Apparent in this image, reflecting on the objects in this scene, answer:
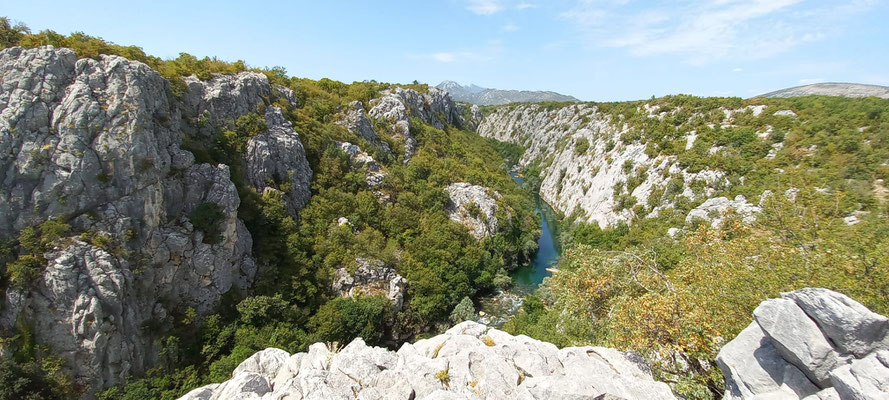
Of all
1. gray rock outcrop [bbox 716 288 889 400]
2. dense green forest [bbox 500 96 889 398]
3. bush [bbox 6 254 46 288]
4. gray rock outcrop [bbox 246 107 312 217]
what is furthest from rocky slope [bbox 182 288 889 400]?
gray rock outcrop [bbox 246 107 312 217]

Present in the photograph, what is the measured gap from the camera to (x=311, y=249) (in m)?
38.1

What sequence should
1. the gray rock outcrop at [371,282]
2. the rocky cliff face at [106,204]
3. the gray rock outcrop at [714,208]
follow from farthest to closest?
the gray rock outcrop at [371,282], the gray rock outcrop at [714,208], the rocky cliff face at [106,204]

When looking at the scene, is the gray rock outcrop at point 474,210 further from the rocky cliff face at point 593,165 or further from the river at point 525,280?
the rocky cliff face at point 593,165

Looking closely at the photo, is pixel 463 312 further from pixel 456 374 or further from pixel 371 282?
pixel 456 374

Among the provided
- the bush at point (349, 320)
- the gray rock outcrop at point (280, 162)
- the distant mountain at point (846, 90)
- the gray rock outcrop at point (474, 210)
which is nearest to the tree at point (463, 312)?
the bush at point (349, 320)

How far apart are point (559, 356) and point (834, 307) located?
9.01m

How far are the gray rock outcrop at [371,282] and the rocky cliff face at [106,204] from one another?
9900 millimetres

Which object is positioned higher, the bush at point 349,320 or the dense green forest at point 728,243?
the dense green forest at point 728,243

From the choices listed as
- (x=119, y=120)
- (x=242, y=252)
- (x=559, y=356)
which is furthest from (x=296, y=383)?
(x=119, y=120)

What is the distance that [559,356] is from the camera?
14953 mm

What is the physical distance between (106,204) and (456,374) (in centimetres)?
2799

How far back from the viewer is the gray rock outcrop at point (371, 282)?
36500 mm

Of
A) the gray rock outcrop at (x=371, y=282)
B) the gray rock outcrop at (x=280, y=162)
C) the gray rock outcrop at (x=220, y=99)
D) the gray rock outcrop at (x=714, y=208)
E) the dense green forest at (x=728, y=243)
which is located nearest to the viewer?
the dense green forest at (x=728, y=243)

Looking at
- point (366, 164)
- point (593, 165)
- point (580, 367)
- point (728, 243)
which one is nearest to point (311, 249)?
point (366, 164)
